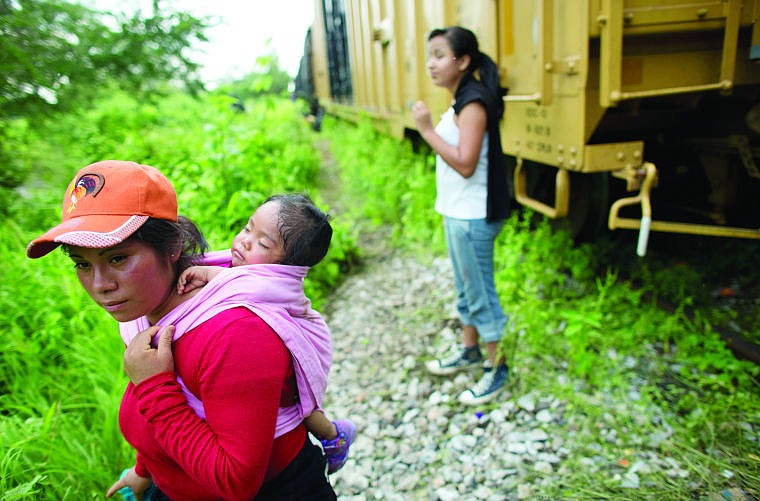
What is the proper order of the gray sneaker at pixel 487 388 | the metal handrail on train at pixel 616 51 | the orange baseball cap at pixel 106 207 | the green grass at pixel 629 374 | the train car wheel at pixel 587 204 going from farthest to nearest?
the train car wheel at pixel 587 204 < the gray sneaker at pixel 487 388 < the metal handrail on train at pixel 616 51 < the green grass at pixel 629 374 < the orange baseball cap at pixel 106 207

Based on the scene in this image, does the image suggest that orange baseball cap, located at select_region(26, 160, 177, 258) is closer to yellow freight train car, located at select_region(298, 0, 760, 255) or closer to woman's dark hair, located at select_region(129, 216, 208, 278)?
woman's dark hair, located at select_region(129, 216, 208, 278)

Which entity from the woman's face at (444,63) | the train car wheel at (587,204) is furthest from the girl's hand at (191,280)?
the train car wheel at (587,204)

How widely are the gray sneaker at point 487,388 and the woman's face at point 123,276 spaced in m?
2.21

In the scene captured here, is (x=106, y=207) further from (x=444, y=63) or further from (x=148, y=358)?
(x=444, y=63)

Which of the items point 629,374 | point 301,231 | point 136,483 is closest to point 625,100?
point 629,374

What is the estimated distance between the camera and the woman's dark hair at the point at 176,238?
3.83 ft

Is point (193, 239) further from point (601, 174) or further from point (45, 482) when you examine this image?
point (601, 174)

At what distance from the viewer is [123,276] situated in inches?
44.9

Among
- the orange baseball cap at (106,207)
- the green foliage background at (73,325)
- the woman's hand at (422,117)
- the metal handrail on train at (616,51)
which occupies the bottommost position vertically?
the green foliage background at (73,325)

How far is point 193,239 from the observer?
134 cm

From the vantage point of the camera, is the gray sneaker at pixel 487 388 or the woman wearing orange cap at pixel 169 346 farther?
the gray sneaker at pixel 487 388

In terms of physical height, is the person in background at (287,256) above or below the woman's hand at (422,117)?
below

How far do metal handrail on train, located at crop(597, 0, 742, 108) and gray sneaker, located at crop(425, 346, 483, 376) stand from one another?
63.3 inches

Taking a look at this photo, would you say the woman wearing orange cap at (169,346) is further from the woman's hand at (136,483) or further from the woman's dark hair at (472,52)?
the woman's dark hair at (472,52)
